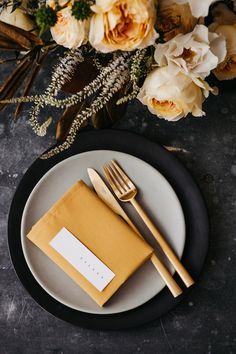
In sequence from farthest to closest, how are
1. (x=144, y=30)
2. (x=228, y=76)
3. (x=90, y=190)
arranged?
(x=90, y=190) → (x=228, y=76) → (x=144, y=30)

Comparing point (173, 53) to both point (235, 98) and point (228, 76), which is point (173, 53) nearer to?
point (228, 76)

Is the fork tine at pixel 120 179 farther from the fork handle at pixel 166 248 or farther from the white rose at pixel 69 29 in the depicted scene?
the white rose at pixel 69 29

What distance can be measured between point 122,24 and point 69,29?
0.06 metres

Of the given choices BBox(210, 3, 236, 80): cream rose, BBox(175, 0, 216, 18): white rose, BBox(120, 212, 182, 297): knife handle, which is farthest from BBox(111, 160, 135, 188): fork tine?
BBox(175, 0, 216, 18): white rose

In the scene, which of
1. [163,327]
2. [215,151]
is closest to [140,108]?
[215,151]

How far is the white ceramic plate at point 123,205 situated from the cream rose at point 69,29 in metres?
0.27

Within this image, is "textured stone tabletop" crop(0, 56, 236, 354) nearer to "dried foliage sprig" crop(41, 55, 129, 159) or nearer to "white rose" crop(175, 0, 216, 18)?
"dried foliage sprig" crop(41, 55, 129, 159)

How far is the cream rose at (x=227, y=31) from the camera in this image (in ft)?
2.05

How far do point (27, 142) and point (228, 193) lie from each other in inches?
13.5

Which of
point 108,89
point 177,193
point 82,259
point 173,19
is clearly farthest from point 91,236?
point 173,19

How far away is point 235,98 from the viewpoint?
85 cm

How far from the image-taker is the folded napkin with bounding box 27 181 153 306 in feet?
2.55

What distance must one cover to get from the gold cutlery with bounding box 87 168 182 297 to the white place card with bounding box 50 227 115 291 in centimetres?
7

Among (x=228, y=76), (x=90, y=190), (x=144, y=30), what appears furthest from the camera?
(x=90, y=190)
